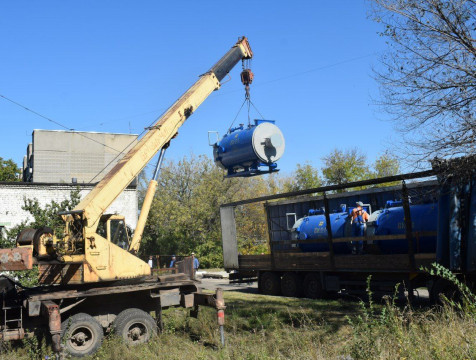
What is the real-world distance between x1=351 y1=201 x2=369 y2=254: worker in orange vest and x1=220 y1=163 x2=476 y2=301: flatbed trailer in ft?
1.39

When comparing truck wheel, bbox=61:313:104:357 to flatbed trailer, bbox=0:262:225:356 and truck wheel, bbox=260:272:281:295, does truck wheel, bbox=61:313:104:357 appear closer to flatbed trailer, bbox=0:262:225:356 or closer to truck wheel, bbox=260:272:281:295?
flatbed trailer, bbox=0:262:225:356

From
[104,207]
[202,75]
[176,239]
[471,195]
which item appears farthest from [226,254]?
[176,239]

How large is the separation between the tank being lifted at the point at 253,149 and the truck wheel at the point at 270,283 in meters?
4.71

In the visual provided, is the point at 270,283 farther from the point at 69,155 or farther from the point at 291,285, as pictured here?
the point at 69,155

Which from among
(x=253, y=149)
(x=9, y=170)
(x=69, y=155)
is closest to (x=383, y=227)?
(x=253, y=149)

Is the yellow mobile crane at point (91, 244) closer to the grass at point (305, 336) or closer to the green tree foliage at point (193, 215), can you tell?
the grass at point (305, 336)

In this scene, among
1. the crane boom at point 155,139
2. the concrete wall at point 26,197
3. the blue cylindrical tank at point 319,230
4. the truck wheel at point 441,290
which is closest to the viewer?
the crane boom at point 155,139

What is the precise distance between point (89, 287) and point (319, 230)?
883 cm

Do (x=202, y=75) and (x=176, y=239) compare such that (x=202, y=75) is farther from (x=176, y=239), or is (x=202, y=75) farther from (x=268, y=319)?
(x=176, y=239)

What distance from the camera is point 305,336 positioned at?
7.68m

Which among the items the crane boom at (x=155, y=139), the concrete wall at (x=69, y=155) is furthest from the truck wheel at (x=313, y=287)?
the concrete wall at (x=69, y=155)

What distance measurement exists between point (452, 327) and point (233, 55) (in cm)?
1159

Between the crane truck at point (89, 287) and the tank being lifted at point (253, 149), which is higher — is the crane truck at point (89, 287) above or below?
below

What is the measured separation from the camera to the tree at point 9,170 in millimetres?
48763
